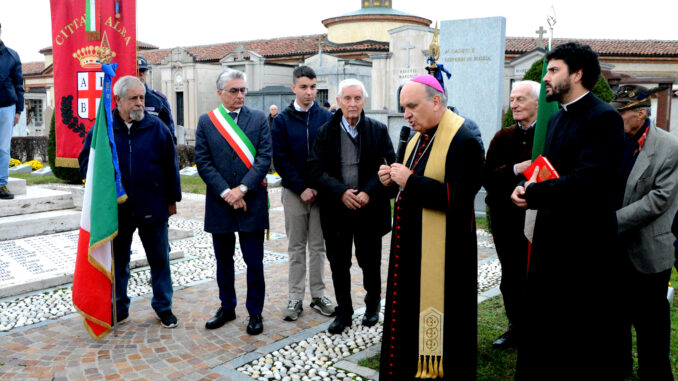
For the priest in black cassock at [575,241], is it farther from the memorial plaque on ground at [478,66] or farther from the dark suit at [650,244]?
the memorial plaque on ground at [478,66]

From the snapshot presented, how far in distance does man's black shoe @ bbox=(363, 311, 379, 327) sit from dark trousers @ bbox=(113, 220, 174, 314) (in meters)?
1.70

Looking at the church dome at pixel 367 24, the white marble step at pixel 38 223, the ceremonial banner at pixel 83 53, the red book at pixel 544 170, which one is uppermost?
the church dome at pixel 367 24

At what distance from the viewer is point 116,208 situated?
448 cm

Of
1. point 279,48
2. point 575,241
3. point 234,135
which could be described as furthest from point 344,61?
point 575,241

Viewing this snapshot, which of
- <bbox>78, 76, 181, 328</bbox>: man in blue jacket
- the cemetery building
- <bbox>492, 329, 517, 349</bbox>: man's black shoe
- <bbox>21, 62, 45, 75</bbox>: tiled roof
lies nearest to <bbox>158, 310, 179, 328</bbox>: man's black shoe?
<bbox>78, 76, 181, 328</bbox>: man in blue jacket

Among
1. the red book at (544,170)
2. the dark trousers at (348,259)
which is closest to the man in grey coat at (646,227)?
the red book at (544,170)

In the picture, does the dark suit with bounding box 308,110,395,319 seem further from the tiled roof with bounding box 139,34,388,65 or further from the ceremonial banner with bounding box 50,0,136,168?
the tiled roof with bounding box 139,34,388,65

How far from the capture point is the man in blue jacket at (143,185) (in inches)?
181

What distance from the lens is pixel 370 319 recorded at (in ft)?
15.6

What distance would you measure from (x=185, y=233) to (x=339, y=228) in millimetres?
4387

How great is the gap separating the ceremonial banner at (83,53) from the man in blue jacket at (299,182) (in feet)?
11.5

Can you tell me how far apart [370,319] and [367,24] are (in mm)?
33215

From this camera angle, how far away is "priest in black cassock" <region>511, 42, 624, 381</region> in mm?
2822

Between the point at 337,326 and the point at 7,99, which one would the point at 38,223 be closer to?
the point at 7,99
